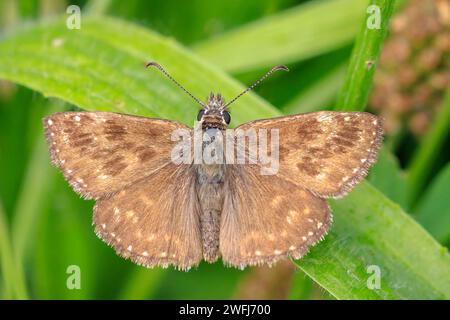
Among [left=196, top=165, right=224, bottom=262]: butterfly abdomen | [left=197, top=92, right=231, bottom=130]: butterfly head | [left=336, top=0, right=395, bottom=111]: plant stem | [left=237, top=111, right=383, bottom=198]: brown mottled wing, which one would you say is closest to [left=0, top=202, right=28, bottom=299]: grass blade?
[left=196, top=165, right=224, bottom=262]: butterfly abdomen

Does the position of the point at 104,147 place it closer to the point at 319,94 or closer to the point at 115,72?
the point at 115,72

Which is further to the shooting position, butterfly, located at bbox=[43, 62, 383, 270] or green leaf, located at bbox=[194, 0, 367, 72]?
green leaf, located at bbox=[194, 0, 367, 72]

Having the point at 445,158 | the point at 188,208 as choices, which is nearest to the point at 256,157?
the point at 188,208

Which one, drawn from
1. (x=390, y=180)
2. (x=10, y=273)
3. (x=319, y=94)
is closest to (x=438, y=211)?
(x=390, y=180)

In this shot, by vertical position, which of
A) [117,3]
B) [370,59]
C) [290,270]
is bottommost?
[290,270]

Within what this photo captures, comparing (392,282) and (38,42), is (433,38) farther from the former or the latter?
(38,42)

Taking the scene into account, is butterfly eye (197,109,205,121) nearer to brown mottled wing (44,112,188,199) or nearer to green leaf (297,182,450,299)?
brown mottled wing (44,112,188,199)
